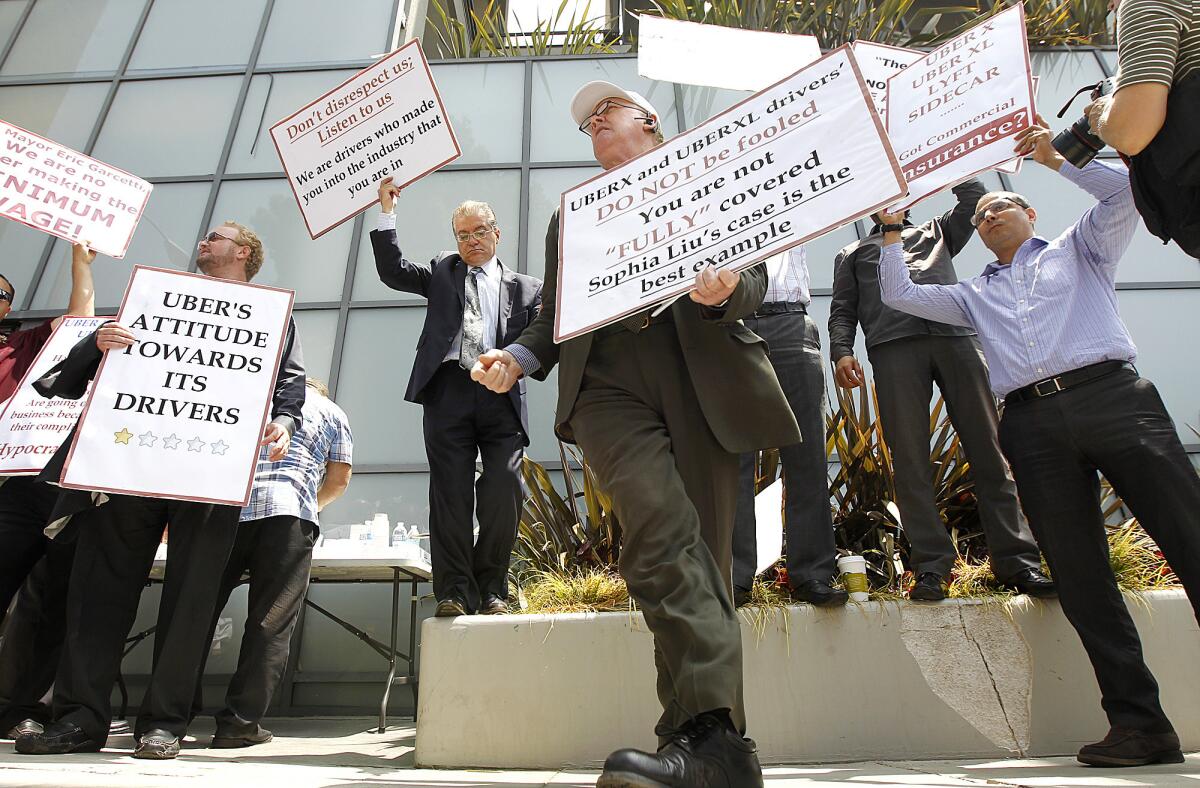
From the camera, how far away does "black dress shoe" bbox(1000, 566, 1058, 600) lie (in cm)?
300

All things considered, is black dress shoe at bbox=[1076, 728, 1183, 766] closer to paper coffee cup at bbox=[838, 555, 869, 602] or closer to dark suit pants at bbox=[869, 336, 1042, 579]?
dark suit pants at bbox=[869, 336, 1042, 579]

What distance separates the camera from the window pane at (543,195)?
6.11 m

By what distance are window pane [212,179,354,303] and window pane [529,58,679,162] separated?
1657 mm

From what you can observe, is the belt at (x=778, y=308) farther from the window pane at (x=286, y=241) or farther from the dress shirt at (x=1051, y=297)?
the window pane at (x=286, y=241)

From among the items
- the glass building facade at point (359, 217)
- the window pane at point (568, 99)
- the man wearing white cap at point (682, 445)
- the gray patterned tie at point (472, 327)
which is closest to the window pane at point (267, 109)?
the glass building facade at point (359, 217)

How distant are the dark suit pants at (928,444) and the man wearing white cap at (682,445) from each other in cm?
125

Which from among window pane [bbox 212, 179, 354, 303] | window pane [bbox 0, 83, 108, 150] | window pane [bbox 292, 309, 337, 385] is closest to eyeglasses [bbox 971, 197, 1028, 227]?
window pane [bbox 292, 309, 337, 385]

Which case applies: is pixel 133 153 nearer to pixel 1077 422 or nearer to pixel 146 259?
pixel 146 259

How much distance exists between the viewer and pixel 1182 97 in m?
1.80

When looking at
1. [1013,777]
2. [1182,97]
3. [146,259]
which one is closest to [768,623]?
[1013,777]

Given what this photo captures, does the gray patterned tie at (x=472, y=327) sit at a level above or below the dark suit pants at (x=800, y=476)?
above

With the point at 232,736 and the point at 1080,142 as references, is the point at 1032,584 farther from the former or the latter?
the point at 232,736

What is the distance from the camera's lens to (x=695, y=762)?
→ 5.26 ft

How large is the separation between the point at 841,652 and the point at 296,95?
630 cm
